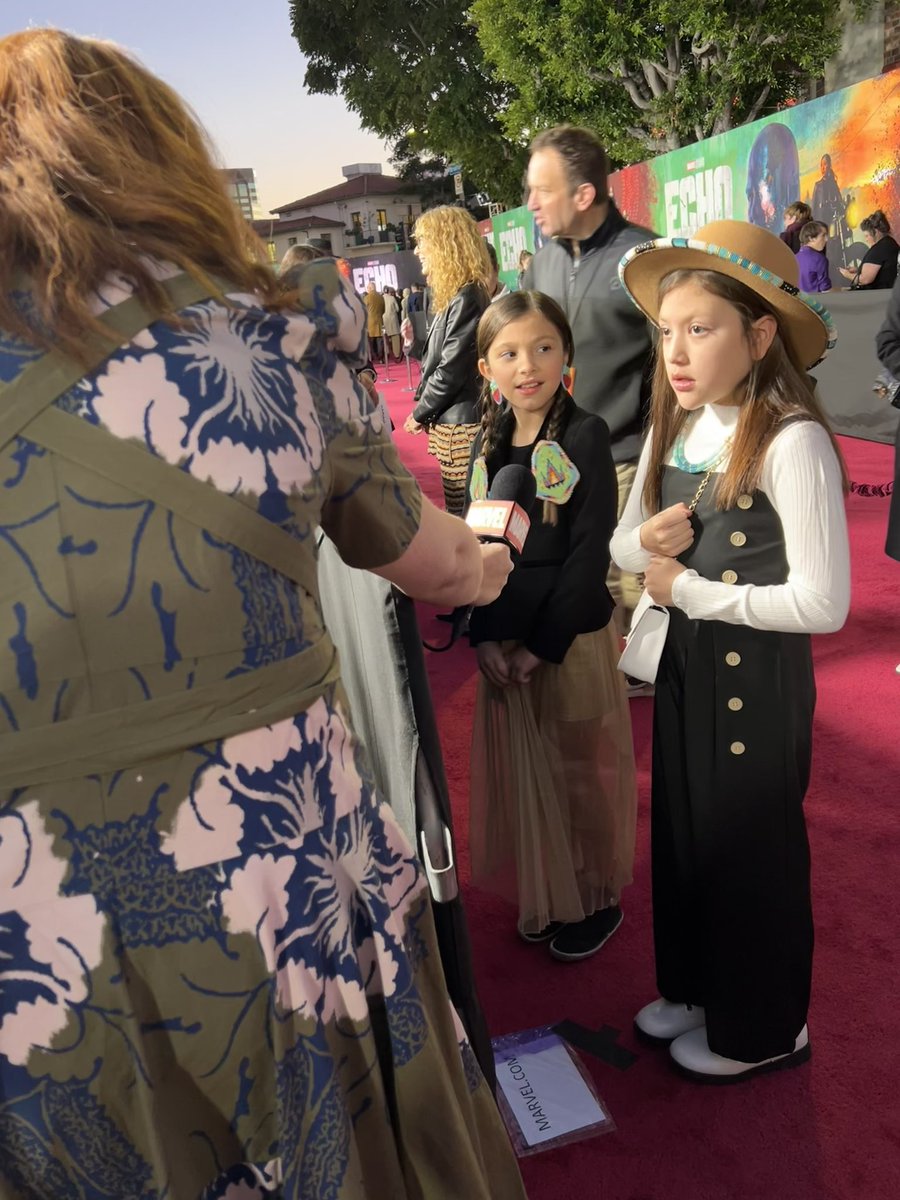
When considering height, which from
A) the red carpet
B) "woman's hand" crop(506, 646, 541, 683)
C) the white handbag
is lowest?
the red carpet

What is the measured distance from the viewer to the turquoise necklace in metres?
1.82

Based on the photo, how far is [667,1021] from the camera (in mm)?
2227

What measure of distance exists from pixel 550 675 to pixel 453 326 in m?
2.51

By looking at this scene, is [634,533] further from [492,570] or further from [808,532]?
[492,570]

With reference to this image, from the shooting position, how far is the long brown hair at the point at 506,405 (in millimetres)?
2336

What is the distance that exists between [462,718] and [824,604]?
2584 mm

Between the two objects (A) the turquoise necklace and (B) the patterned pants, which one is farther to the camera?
(B) the patterned pants

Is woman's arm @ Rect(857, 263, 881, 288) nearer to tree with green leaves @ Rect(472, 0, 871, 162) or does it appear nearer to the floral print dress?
the floral print dress

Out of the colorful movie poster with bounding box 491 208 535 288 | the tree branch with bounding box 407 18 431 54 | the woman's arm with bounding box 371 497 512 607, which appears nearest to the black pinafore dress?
the woman's arm with bounding box 371 497 512 607

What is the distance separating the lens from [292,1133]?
1.08 metres

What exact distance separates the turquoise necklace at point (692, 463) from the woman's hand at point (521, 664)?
63 cm

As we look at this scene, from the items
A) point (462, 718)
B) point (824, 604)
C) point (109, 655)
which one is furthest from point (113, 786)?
point (462, 718)

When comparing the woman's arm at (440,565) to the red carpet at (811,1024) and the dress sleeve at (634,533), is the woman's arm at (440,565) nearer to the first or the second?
the dress sleeve at (634,533)

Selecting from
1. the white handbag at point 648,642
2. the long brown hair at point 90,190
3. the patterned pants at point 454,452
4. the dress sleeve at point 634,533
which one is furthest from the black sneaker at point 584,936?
the patterned pants at point 454,452
